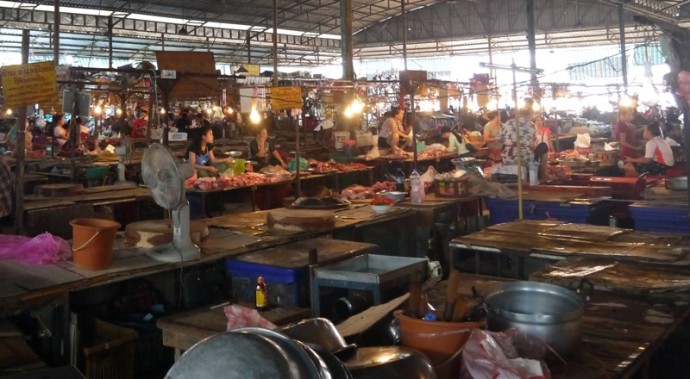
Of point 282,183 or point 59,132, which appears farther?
point 59,132

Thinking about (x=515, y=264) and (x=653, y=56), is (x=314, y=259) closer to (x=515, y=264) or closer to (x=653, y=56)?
(x=515, y=264)

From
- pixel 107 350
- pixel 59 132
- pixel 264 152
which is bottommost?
pixel 107 350

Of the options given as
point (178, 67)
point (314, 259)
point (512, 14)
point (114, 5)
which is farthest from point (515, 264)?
point (512, 14)

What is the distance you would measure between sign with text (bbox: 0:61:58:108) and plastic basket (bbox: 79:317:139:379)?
1969mm

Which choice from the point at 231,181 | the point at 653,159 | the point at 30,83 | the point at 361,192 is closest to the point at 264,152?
the point at 231,181

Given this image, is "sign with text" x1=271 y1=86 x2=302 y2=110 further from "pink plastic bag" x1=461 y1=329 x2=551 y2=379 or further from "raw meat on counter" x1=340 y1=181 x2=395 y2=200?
"pink plastic bag" x1=461 y1=329 x2=551 y2=379

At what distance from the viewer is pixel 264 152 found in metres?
12.7

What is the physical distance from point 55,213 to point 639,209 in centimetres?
610

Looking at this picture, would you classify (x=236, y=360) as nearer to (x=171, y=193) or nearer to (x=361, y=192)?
(x=171, y=193)

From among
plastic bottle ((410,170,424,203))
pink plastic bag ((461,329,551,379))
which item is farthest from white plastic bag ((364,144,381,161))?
pink plastic bag ((461,329,551,379))

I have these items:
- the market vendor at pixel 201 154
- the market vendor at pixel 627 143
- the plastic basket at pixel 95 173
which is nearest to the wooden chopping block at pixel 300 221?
the market vendor at pixel 201 154

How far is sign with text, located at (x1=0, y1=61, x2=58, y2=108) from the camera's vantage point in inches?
206

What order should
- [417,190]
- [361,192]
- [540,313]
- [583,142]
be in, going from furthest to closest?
[583,142]
[361,192]
[417,190]
[540,313]

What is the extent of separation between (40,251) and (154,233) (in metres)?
0.83
